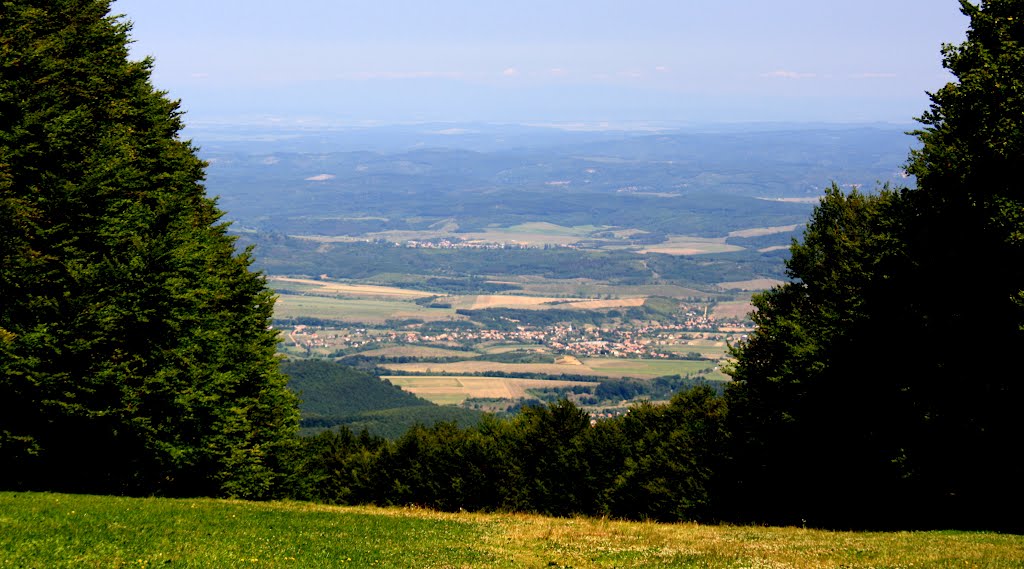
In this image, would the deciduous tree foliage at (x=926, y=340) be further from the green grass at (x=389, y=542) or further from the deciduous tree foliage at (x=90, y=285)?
the deciduous tree foliage at (x=90, y=285)

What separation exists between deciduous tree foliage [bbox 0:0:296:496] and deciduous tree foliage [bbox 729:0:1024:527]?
2507 cm

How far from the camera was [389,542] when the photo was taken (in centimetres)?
2383

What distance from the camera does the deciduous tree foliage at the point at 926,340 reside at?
94.8ft

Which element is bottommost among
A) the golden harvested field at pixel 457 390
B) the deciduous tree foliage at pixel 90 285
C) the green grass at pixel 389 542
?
the golden harvested field at pixel 457 390

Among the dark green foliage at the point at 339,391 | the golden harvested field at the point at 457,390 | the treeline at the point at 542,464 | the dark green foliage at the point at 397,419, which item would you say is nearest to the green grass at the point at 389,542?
the treeline at the point at 542,464

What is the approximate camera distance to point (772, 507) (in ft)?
147

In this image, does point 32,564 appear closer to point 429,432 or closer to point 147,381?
point 147,381

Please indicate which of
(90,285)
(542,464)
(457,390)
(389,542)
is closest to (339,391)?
(457,390)

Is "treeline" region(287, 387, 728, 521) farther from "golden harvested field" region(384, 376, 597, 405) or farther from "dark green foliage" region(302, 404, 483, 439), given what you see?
"golden harvested field" region(384, 376, 597, 405)

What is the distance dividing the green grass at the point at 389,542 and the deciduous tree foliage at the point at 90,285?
4.25 m

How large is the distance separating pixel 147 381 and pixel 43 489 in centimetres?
454

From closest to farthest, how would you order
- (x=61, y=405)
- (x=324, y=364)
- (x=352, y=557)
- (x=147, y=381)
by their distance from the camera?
(x=352, y=557), (x=61, y=405), (x=147, y=381), (x=324, y=364)

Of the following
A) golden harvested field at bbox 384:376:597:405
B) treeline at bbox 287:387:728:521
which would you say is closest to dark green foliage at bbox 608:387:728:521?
treeline at bbox 287:387:728:521

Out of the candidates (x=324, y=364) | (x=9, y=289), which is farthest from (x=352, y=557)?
(x=324, y=364)
